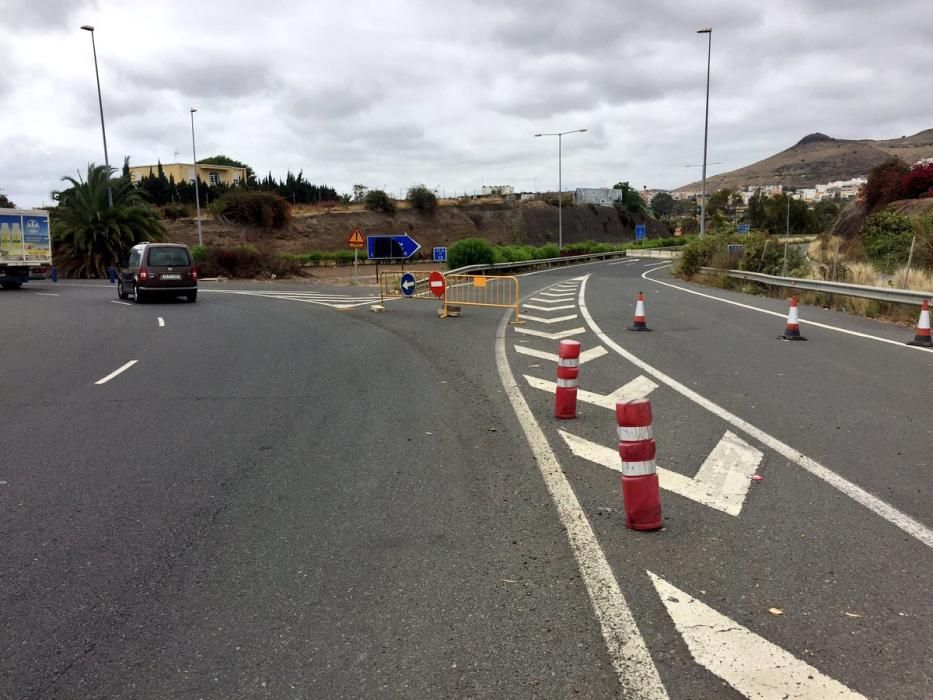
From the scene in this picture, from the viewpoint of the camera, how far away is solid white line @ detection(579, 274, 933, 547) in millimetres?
4672

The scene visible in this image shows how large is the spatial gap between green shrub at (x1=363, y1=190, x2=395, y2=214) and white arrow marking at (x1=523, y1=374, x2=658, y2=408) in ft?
267

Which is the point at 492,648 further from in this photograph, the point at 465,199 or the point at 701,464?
the point at 465,199

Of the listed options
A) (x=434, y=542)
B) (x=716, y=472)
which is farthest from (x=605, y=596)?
(x=716, y=472)

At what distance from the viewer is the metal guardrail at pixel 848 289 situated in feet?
50.6

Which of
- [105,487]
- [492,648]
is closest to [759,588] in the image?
[492,648]

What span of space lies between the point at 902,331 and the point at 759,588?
12.7 m

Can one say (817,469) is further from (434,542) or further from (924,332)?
(924,332)

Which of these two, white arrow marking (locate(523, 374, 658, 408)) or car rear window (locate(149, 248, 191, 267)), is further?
car rear window (locate(149, 248, 191, 267))

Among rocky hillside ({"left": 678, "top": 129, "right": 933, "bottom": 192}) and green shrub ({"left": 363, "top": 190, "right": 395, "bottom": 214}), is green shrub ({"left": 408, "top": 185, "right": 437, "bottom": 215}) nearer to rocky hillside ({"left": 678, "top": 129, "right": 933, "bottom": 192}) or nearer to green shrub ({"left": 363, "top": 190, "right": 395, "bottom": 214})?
green shrub ({"left": 363, "top": 190, "right": 395, "bottom": 214})

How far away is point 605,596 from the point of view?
3.81 metres

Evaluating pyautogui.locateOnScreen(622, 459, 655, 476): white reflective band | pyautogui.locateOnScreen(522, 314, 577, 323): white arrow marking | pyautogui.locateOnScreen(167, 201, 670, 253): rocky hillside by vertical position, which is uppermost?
pyautogui.locateOnScreen(167, 201, 670, 253): rocky hillside

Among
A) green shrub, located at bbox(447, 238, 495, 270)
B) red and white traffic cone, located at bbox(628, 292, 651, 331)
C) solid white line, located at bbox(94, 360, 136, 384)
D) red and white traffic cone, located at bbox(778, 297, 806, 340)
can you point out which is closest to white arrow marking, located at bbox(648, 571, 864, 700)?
solid white line, located at bbox(94, 360, 136, 384)

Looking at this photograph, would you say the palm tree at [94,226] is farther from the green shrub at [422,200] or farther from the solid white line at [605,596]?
the green shrub at [422,200]

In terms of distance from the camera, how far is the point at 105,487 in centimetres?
563
